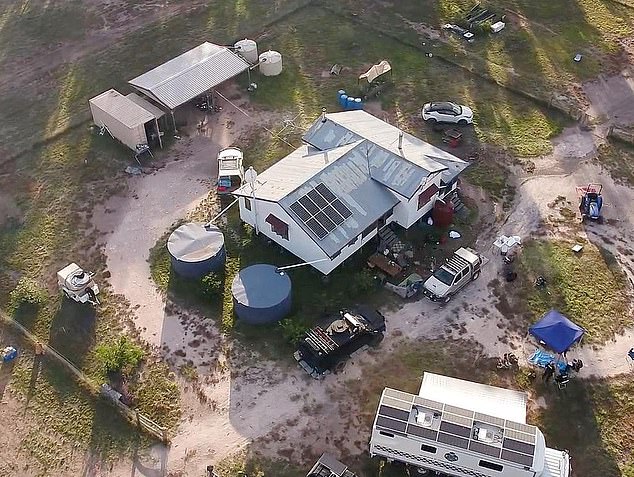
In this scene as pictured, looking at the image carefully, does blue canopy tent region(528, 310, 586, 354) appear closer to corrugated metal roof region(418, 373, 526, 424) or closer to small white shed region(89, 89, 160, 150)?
corrugated metal roof region(418, 373, 526, 424)

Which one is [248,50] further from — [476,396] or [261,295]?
[476,396]

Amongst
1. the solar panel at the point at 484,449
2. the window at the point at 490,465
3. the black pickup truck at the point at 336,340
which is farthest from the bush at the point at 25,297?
the window at the point at 490,465

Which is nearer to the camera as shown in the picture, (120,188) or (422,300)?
(422,300)

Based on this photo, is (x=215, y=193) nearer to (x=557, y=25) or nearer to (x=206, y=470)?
(x=206, y=470)

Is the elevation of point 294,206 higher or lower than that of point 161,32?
higher

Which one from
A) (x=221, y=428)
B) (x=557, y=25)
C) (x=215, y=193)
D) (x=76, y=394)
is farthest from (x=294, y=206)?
(x=557, y=25)

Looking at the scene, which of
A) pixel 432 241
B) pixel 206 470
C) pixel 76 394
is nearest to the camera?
pixel 206 470

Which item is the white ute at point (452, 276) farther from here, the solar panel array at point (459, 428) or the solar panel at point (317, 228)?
the solar panel array at point (459, 428)

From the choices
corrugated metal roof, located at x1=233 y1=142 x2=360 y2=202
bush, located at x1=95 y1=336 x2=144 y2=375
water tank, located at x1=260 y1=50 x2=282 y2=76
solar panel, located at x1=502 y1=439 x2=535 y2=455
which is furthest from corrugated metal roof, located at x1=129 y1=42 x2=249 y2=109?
solar panel, located at x1=502 y1=439 x2=535 y2=455
